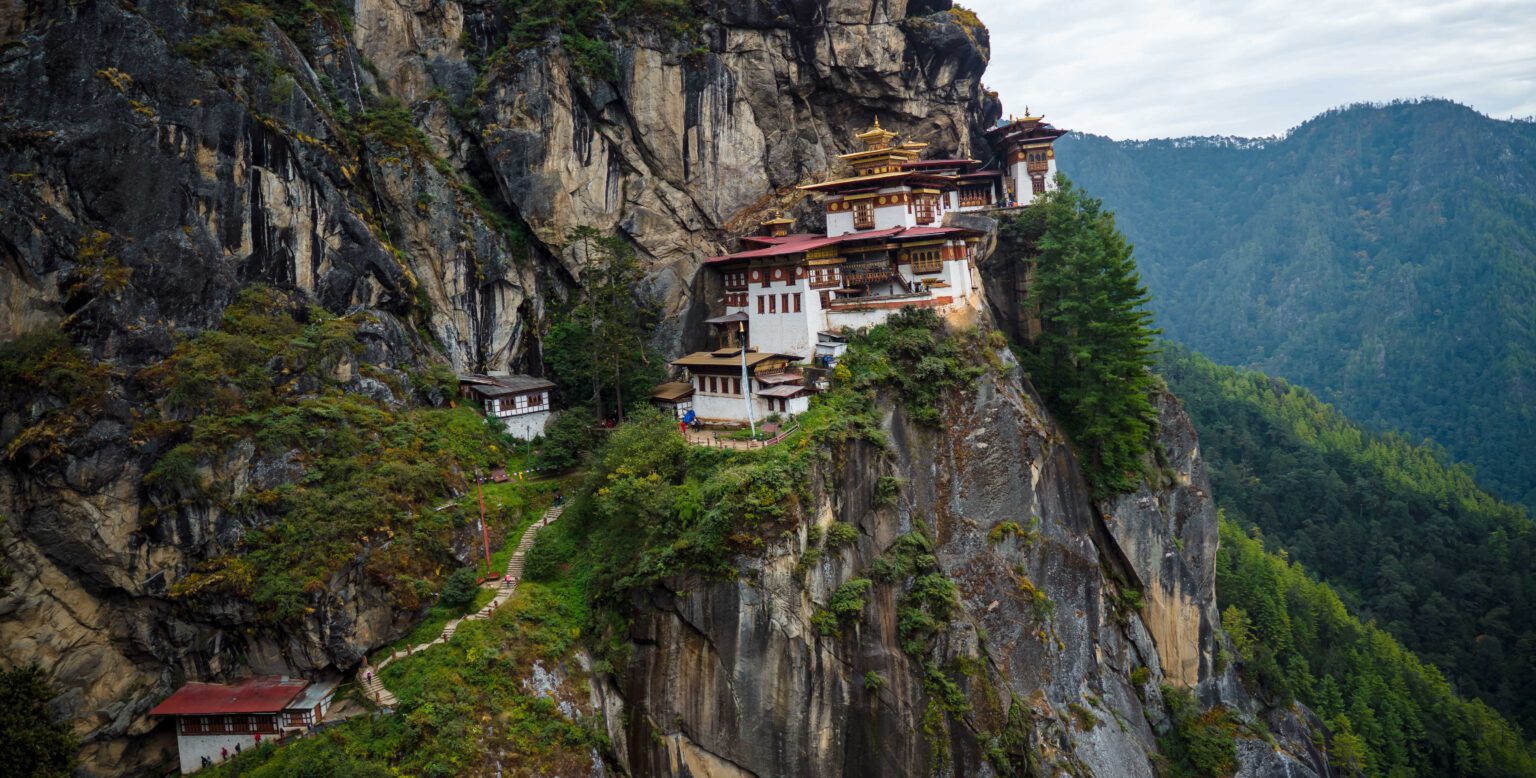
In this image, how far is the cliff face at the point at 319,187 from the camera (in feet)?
92.6

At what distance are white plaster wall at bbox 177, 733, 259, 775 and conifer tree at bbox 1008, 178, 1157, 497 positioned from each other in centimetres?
3394

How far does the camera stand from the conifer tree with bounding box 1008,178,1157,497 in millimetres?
39188

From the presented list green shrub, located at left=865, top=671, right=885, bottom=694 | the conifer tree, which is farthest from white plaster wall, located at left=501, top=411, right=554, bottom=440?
the conifer tree

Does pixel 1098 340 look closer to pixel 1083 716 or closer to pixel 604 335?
pixel 1083 716

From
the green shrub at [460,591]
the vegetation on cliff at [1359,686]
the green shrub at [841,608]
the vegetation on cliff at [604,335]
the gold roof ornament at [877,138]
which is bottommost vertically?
the vegetation on cliff at [1359,686]

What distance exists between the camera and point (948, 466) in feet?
110

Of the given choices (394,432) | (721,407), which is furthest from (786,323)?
(394,432)

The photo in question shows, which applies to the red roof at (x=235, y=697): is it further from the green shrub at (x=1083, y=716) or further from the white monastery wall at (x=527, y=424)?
the green shrub at (x=1083, y=716)

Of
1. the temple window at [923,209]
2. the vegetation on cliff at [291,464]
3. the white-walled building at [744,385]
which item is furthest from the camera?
the temple window at [923,209]

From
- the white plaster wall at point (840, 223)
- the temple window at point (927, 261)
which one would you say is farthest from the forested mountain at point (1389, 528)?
the white plaster wall at point (840, 223)

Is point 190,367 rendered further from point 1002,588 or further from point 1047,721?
point 1047,721

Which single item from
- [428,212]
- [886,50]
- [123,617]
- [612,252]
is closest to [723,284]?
[612,252]

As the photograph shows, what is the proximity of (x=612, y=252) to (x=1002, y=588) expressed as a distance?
2380 centimetres

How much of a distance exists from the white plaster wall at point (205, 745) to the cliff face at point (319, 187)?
2.11m
